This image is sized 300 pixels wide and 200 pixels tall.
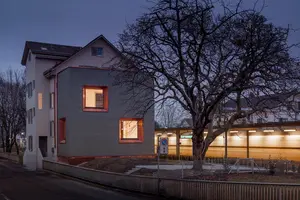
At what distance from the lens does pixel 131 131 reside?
39719 millimetres

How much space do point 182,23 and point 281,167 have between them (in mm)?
8788

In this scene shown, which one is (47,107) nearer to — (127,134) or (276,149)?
(127,134)

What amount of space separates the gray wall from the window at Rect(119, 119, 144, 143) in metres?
0.52

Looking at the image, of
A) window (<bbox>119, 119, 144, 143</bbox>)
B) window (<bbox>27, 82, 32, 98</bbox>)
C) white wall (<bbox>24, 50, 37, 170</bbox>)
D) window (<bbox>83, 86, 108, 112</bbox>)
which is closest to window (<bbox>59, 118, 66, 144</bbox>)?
window (<bbox>83, 86, 108, 112</bbox>)

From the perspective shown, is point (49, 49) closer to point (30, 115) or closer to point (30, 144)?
point (30, 115)

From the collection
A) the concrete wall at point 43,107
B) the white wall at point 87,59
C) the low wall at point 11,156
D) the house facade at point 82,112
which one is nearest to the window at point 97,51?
the house facade at point 82,112

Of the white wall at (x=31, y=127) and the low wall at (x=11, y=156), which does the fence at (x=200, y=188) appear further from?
the low wall at (x=11, y=156)

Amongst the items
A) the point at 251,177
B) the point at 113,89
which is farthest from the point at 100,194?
the point at 113,89

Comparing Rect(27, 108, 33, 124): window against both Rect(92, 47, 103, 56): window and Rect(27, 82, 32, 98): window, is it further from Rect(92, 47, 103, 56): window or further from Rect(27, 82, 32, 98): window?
Rect(92, 47, 103, 56): window

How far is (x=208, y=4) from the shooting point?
19672 mm

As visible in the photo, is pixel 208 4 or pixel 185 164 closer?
pixel 208 4

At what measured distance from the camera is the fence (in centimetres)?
1440

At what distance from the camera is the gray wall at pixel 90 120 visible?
36844mm

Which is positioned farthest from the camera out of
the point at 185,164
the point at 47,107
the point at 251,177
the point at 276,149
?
the point at 47,107
